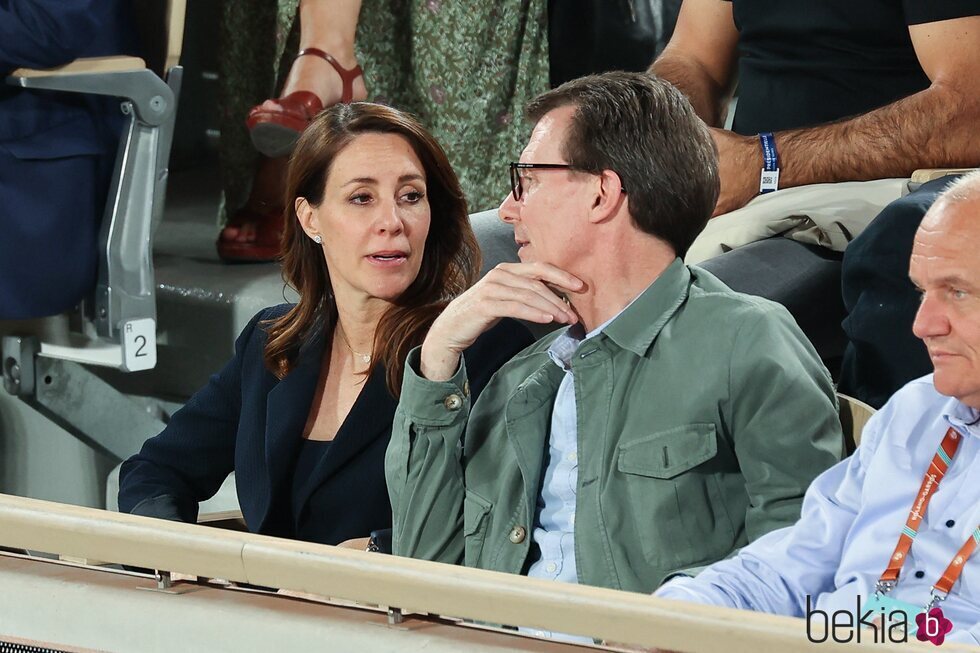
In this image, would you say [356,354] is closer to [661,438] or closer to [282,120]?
[661,438]

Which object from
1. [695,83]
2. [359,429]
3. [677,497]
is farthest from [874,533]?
[695,83]

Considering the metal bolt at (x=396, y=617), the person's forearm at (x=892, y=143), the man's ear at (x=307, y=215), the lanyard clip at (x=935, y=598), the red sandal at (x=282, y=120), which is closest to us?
the metal bolt at (x=396, y=617)

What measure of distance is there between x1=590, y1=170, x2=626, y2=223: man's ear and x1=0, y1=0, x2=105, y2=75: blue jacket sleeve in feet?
4.94

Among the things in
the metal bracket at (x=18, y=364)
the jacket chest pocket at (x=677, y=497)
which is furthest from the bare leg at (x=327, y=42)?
the jacket chest pocket at (x=677, y=497)

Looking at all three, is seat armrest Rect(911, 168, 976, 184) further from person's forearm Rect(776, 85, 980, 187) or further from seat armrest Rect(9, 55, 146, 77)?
seat armrest Rect(9, 55, 146, 77)

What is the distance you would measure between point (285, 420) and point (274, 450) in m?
0.04

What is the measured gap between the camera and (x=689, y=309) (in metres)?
1.39

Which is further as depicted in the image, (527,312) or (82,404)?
(82,404)

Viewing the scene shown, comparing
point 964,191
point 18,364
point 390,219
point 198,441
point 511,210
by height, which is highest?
point 964,191

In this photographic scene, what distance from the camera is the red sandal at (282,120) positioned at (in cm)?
266

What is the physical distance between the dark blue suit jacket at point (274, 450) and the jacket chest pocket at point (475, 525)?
227 millimetres

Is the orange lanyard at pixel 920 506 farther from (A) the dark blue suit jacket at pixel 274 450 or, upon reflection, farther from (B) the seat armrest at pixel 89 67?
(B) the seat armrest at pixel 89 67

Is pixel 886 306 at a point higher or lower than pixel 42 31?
lower

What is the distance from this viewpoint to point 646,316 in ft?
4.56
